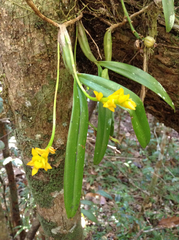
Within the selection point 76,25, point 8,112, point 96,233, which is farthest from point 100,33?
point 96,233

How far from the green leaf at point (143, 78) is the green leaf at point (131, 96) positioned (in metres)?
0.06

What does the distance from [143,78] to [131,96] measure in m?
0.09

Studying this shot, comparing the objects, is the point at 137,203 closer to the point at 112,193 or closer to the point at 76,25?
the point at 112,193

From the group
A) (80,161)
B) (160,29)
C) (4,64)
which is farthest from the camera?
(160,29)

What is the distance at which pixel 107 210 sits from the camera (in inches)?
65.8

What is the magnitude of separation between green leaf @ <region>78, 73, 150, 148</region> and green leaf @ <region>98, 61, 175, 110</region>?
0.06 m

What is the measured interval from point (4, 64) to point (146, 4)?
0.52 m

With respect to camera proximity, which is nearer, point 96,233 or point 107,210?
point 96,233

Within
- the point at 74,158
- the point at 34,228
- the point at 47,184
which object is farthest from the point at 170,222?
the point at 74,158

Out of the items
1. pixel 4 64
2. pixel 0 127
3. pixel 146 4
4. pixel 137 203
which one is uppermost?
pixel 146 4

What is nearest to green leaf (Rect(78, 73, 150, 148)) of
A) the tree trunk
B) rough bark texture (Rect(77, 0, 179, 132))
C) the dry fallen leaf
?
the tree trunk

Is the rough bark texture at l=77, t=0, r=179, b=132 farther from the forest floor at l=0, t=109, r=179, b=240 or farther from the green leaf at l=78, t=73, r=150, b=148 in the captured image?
the forest floor at l=0, t=109, r=179, b=240

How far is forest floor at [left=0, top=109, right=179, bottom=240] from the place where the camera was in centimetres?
137

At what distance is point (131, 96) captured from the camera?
42cm
